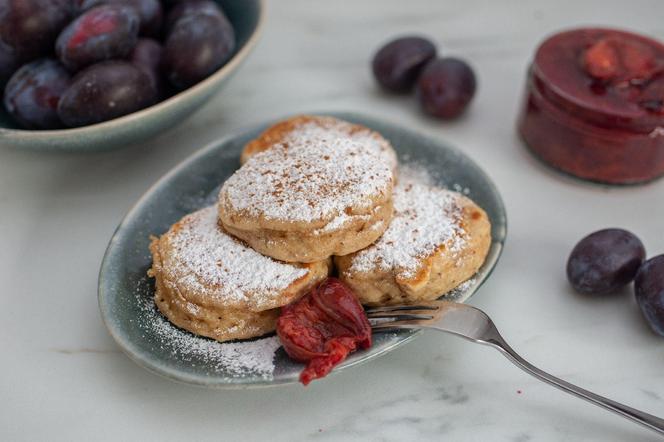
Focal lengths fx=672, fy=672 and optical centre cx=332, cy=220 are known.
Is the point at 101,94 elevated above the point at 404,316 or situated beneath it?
elevated above

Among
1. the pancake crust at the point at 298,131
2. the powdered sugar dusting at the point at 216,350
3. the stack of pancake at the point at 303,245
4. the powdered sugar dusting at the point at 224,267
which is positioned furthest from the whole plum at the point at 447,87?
the powdered sugar dusting at the point at 216,350

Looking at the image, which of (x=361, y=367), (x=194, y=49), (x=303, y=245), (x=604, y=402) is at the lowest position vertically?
(x=361, y=367)

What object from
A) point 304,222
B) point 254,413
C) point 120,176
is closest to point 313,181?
point 304,222

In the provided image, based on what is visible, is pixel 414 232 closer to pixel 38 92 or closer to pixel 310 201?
pixel 310 201

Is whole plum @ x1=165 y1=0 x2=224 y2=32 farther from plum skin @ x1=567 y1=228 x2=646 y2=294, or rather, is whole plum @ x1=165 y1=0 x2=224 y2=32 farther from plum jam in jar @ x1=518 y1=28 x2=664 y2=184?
plum skin @ x1=567 y1=228 x2=646 y2=294

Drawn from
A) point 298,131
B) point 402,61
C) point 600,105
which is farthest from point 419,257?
point 402,61

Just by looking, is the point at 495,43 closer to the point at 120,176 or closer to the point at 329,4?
the point at 329,4
